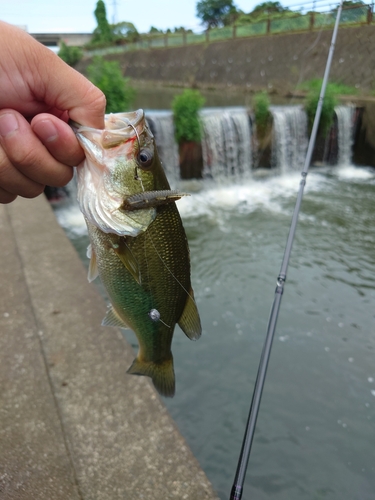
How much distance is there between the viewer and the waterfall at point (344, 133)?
12.5 m

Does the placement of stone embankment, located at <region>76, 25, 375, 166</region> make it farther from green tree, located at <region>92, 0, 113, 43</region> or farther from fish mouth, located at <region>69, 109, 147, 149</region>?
green tree, located at <region>92, 0, 113, 43</region>

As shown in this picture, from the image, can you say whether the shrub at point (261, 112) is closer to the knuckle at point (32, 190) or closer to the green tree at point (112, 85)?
the green tree at point (112, 85)

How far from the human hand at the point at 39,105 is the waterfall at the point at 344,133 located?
12.5m

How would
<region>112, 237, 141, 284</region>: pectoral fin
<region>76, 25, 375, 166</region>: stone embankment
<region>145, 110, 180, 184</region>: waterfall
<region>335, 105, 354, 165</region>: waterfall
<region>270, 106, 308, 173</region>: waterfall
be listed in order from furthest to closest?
1. <region>76, 25, 375, 166</region>: stone embankment
2. <region>335, 105, 354, 165</region>: waterfall
3. <region>270, 106, 308, 173</region>: waterfall
4. <region>145, 110, 180, 184</region>: waterfall
5. <region>112, 237, 141, 284</region>: pectoral fin

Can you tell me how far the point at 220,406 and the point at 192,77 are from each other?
2648 cm

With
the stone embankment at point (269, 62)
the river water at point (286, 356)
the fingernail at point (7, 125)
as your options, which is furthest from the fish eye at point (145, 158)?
the stone embankment at point (269, 62)

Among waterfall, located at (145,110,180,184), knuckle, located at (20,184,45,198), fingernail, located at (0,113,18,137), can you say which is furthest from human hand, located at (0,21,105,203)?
waterfall, located at (145,110,180,184)

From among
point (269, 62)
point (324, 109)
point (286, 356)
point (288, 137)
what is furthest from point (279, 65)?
point (286, 356)

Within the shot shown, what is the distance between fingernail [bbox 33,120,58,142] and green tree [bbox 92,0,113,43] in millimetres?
53320

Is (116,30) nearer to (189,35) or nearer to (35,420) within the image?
(189,35)

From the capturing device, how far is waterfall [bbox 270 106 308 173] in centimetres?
1170

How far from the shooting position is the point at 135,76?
3528 centimetres

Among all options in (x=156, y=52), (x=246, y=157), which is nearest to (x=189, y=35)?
(x=156, y=52)

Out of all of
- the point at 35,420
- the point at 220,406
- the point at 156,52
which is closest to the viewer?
the point at 35,420
